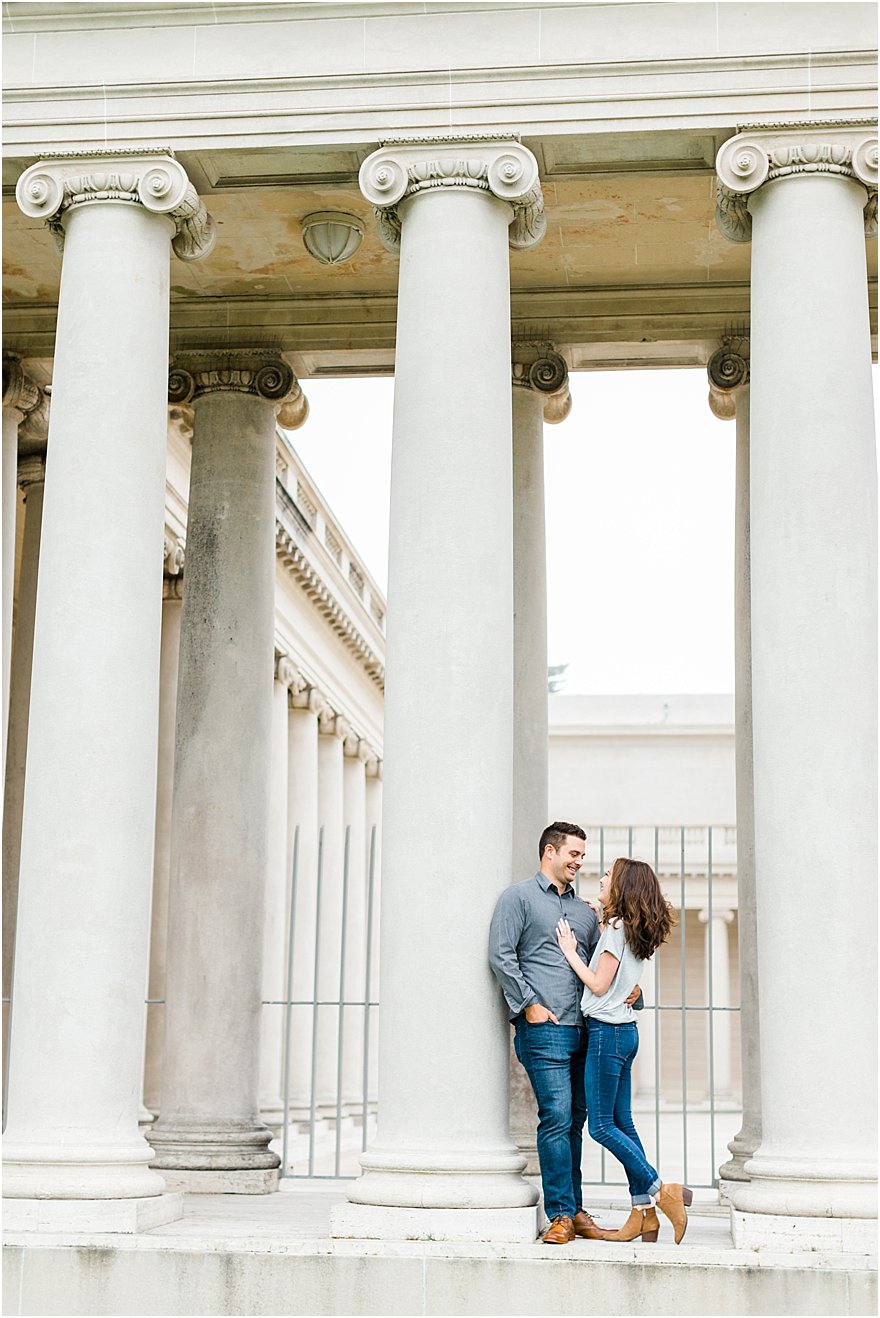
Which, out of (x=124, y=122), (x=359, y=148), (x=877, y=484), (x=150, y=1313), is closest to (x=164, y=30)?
(x=124, y=122)

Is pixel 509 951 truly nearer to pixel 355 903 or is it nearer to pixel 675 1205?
pixel 675 1205

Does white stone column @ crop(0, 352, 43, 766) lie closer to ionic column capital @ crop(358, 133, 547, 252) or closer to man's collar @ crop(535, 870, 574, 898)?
ionic column capital @ crop(358, 133, 547, 252)

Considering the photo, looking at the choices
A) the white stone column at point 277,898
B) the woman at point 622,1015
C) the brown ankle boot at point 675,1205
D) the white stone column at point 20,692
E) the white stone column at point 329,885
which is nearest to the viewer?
the brown ankle boot at point 675,1205

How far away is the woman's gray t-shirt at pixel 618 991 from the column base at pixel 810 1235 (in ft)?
24.0

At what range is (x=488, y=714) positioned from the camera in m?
54.6

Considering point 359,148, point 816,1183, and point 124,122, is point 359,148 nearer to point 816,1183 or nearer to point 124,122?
point 124,122

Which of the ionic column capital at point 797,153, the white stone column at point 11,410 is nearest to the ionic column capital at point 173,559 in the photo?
the white stone column at point 11,410

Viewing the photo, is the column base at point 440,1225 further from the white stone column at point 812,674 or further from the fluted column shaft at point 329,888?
the fluted column shaft at point 329,888

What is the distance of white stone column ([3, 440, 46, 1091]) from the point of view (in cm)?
8706

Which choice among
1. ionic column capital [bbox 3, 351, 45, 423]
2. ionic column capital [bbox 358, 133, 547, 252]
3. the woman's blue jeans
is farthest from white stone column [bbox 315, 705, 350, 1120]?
the woman's blue jeans

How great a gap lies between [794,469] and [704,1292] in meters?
25.9

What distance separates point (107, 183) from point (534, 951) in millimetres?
31510

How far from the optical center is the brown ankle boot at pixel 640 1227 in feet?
167

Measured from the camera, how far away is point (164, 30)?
6041 centimetres
